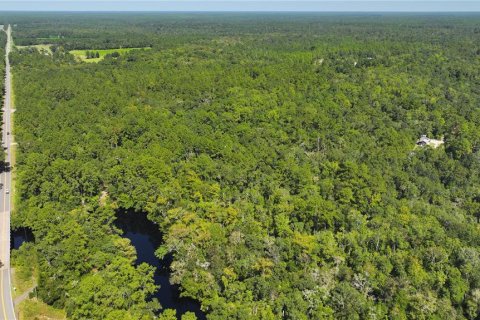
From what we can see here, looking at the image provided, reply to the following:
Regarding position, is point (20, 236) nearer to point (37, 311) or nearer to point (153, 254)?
point (37, 311)

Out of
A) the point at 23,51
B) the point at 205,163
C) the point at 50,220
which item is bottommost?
the point at 50,220

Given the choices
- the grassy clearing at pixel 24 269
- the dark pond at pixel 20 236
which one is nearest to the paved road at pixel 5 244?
the grassy clearing at pixel 24 269

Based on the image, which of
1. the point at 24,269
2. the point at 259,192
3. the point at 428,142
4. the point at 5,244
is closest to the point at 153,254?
the point at 24,269

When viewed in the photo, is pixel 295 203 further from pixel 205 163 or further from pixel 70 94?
pixel 70 94

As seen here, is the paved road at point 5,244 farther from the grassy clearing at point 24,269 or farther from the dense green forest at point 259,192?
the dense green forest at point 259,192

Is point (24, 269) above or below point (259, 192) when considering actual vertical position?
below

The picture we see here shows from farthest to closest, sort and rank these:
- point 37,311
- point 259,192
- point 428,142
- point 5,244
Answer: point 428,142 < point 259,192 < point 5,244 < point 37,311

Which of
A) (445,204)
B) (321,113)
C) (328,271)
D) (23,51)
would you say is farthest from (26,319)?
(23,51)

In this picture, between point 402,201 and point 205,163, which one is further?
point 205,163
